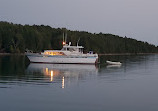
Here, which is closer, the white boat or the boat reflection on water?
the boat reflection on water

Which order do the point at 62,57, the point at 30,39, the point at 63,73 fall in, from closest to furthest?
1. the point at 63,73
2. the point at 62,57
3. the point at 30,39

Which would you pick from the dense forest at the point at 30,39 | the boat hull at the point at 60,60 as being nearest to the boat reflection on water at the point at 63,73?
the boat hull at the point at 60,60

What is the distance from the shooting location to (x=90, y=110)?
61.1 feet

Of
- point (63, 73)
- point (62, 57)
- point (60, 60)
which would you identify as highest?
point (62, 57)

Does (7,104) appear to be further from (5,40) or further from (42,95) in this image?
(5,40)

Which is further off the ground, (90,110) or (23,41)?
(23,41)

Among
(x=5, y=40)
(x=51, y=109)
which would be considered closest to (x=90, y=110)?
(x=51, y=109)

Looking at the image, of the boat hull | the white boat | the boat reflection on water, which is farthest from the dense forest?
the boat reflection on water

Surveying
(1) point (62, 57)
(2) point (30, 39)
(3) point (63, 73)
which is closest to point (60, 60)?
(1) point (62, 57)

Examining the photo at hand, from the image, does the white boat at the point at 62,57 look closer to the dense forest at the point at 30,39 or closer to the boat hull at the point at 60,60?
the boat hull at the point at 60,60

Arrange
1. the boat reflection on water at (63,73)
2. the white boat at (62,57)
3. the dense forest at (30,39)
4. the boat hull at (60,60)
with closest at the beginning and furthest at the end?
the boat reflection on water at (63,73)
the white boat at (62,57)
the boat hull at (60,60)
the dense forest at (30,39)

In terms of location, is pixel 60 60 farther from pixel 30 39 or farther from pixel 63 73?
pixel 30 39

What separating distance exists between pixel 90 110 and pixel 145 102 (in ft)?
16.3

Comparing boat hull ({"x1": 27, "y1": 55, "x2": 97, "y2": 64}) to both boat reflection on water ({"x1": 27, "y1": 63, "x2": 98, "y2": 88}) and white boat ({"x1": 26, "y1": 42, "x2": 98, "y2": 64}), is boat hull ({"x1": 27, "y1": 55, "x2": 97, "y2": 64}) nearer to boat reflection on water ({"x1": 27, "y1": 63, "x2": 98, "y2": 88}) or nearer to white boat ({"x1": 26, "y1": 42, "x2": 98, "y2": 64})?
white boat ({"x1": 26, "y1": 42, "x2": 98, "y2": 64})
